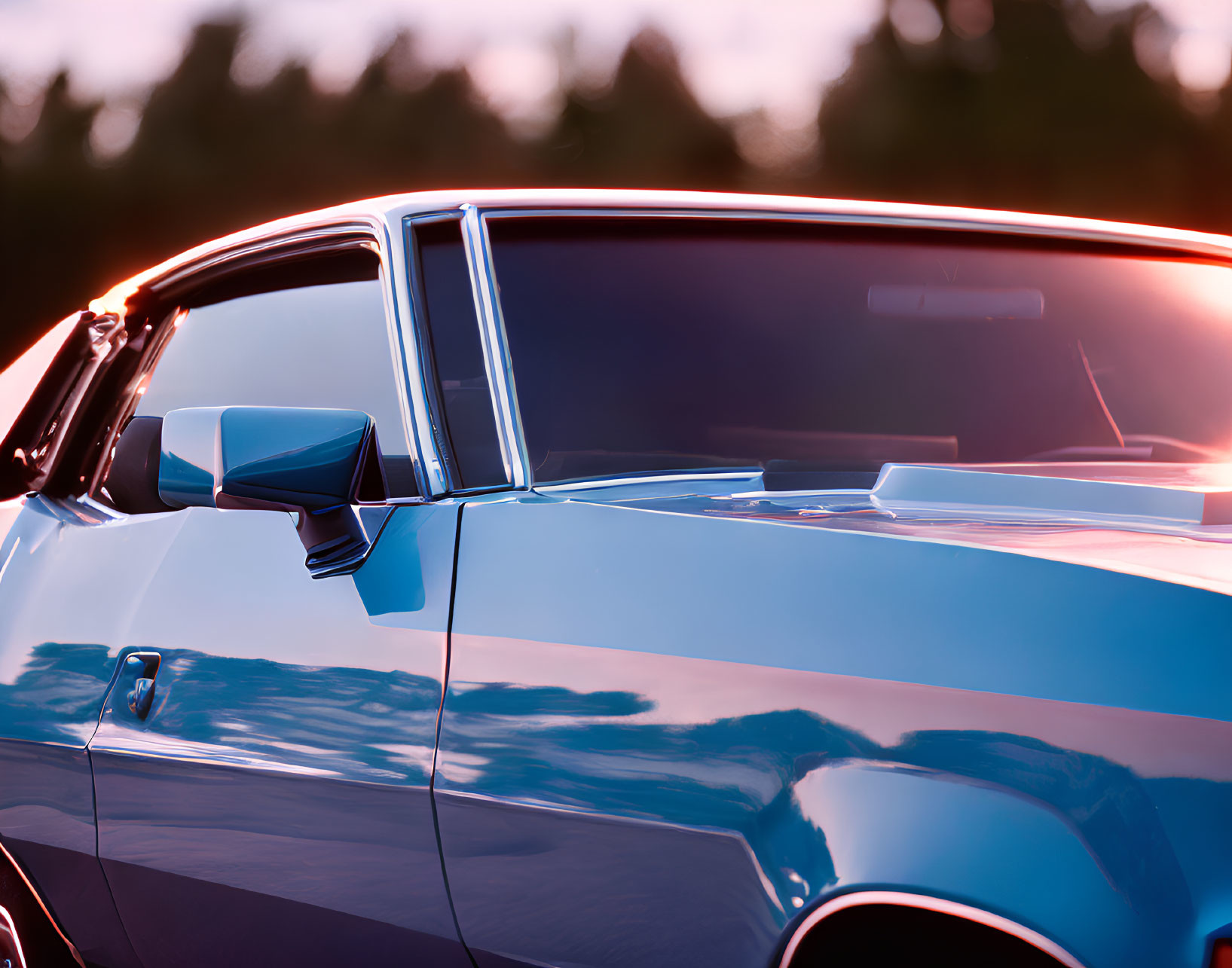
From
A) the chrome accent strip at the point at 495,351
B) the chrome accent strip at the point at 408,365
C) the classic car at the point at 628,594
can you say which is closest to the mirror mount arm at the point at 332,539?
the classic car at the point at 628,594

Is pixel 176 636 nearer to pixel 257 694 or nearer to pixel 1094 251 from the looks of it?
pixel 257 694

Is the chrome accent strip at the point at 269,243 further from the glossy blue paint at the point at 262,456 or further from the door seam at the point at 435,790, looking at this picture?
the door seam at the point at 435,790

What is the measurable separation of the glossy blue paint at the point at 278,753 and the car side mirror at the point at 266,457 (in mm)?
121

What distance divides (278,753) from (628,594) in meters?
0.60

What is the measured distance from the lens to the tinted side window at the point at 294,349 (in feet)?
6.92

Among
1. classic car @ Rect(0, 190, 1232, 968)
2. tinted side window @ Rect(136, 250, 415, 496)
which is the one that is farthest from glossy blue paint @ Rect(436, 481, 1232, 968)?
tinted side window @ Rect(136, 250, 415, 496)

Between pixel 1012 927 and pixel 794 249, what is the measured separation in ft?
4.52

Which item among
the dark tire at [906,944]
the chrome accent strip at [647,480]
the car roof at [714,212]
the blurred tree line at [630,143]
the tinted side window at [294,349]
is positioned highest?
the blurred tree line at [630,143]

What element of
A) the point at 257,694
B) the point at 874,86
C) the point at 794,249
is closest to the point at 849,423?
the point at 794,249

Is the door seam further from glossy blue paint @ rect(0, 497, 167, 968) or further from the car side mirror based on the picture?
glossy blue paint @ rect(0, 497, 167, 968)

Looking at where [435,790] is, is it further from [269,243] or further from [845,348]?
[269,243]

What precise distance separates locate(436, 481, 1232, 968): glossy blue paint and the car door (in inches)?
3.3

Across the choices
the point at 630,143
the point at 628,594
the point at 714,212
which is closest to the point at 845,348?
the point at 714,212

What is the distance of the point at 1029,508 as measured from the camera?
160 cm
